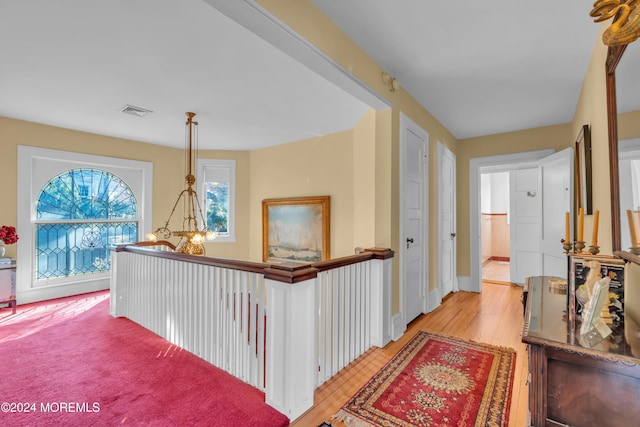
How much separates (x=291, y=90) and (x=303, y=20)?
114 cm

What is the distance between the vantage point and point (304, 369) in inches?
70.1

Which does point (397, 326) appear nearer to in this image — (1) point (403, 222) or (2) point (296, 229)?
(1) point (403, 222)

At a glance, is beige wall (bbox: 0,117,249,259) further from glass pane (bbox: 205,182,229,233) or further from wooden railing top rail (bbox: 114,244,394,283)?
wooden railing top rail (bbox: 114,244,394,283)

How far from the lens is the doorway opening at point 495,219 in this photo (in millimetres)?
7500

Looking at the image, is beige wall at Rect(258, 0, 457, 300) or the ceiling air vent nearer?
beige wall at Rect(258, 0, 457, 300)

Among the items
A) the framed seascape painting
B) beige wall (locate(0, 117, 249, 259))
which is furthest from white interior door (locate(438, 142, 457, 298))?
beige wall (locate(0, 117, 249, 259))

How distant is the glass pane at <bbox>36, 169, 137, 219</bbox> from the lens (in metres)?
4.12

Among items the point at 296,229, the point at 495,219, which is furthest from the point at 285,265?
the point at 495,219

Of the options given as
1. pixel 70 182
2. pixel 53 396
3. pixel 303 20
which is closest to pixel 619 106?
pixel 303 20

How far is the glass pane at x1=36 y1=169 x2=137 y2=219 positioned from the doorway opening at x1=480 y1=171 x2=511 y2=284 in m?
7.76

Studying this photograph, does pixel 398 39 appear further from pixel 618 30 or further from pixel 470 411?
pixel 470 411

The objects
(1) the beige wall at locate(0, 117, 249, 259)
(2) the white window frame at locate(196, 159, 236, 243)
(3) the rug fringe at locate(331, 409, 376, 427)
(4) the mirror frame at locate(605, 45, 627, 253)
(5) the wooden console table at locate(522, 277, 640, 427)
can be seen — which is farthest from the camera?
(2) the white window frame at locate(196, 159, 236, 243)

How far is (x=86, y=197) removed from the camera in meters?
4.41

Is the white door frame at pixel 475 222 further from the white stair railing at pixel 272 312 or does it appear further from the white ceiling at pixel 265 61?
the white stair railing at pixel 272 312
